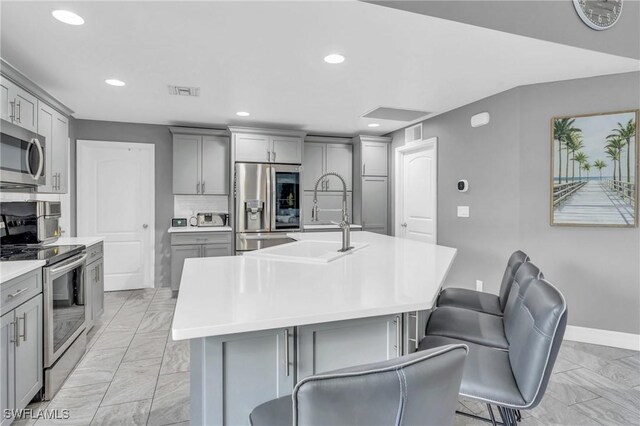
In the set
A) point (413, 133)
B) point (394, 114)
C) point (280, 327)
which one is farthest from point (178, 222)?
point (280, 327)

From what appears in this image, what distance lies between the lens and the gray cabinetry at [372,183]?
208 inches

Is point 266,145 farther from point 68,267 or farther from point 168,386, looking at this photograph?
point 168,386

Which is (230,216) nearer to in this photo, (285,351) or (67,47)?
(67,47)

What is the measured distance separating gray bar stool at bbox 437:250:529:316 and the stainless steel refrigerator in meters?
2.85

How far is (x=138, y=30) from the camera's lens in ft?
7.11

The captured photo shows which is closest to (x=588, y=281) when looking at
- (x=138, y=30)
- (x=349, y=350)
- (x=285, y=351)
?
(x=349, y=350)

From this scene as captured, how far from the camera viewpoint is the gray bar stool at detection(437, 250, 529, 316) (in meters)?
1.99

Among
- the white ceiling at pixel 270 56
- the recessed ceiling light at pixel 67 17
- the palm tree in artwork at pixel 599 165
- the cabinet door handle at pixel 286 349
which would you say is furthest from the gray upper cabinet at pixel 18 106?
the palm tree in artwork at pixel 599 165

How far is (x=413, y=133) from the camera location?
488 centimetres

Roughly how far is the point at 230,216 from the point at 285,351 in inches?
151

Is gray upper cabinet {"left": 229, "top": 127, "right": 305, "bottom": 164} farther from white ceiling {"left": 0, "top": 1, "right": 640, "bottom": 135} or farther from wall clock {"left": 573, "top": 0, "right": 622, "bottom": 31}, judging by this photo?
wall clock {"left": 573, "top": 0, "right": 622, "bottom": 31}

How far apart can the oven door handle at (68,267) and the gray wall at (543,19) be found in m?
2.57

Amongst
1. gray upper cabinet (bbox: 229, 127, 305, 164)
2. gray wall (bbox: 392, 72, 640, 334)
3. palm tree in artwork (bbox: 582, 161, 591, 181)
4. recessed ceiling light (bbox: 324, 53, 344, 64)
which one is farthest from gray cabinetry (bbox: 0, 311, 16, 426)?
palm tree in artwork (bbox: 582, 161, 591, 181)

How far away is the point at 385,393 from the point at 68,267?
8.52 feet
